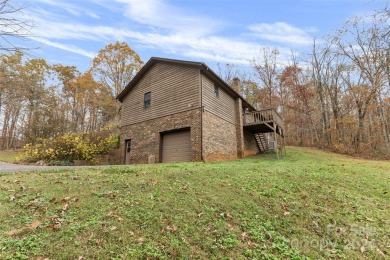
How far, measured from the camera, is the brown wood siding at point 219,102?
13149 mm

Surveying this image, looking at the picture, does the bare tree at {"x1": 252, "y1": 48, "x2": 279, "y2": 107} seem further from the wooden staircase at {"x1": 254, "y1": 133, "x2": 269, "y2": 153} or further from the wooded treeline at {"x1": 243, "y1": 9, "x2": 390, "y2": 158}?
the wooden staircase at {"x1": 254, "y1": 133, "x2": 269, "y2": 153}

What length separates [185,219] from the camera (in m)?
3.89

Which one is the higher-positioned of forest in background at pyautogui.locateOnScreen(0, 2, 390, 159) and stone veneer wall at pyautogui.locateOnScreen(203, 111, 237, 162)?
forest in background at pyautogui.locateOnScreen(0, 2, 390, 159)

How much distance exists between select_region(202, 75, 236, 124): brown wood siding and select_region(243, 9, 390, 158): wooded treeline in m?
12.1

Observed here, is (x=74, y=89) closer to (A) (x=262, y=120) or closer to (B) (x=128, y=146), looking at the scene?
(B) (x=128, y=146)

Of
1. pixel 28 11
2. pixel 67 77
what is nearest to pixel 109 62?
pixel 67 77

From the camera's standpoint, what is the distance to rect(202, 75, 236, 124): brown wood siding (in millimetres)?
13149

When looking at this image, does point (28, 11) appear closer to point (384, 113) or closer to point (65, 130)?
point (65, 130)

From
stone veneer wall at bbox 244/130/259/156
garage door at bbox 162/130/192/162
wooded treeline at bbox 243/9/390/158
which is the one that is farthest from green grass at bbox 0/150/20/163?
wooded treeline at bbox 243/9/390/158

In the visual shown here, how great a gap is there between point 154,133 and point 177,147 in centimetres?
193

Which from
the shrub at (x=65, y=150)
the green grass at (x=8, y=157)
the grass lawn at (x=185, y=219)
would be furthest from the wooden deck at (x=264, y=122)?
the green grass at (x=8, y=157)

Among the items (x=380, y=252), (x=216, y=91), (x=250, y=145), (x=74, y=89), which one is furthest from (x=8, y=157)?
(x=380, y=252)

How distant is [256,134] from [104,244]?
58.9ft

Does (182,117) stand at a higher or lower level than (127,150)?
higher
